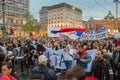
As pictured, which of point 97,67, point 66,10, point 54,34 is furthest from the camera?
point 66,10

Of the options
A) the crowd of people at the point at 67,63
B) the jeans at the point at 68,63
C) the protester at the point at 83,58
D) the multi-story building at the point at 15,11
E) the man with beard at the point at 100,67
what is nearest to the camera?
the crowd of people at the point at 67,63

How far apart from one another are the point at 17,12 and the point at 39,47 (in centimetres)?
11527

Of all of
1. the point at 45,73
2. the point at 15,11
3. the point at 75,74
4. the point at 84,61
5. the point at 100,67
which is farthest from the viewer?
the point at 15,11

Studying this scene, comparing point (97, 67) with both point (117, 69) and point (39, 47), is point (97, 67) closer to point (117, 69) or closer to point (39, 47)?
point (117, 69)

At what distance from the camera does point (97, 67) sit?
27.5 ft

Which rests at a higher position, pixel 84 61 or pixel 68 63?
pixel 84 61

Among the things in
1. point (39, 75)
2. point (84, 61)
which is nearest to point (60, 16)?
point (84, 61)

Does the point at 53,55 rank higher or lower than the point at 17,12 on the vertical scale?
lower

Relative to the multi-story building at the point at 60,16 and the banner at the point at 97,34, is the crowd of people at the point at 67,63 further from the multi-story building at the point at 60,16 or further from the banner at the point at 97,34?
the multi-story building at the point at 60,16

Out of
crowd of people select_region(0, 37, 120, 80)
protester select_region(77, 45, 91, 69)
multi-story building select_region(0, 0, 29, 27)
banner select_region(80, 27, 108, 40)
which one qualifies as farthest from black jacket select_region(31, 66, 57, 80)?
multi-story building select_region(0, 0, 29, 27)

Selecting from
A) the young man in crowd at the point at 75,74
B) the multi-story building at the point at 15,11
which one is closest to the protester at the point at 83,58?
the young man in crowd at the point at 75,74

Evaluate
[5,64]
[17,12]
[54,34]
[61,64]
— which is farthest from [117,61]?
[17,12]

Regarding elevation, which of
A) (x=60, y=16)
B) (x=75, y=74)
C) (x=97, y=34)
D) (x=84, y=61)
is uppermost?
(x=60, y=16)

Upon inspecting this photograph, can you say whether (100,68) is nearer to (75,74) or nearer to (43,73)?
(43,73)
